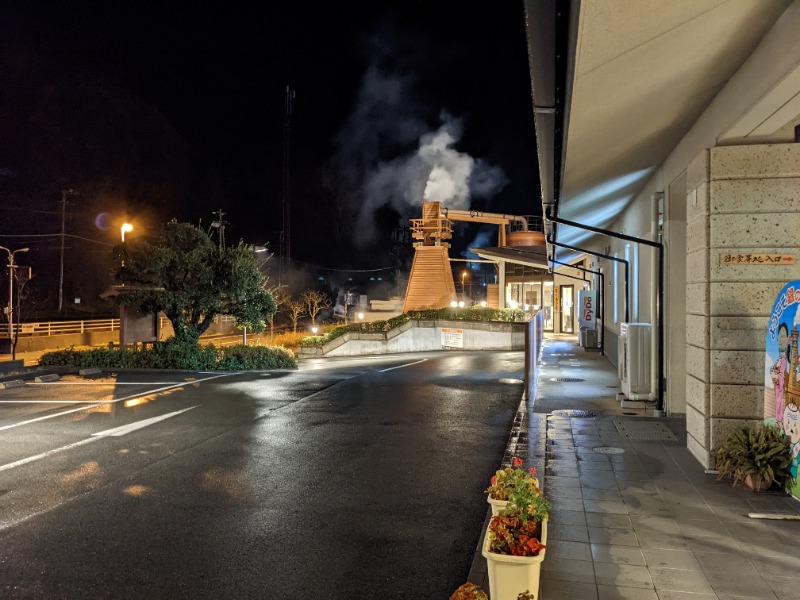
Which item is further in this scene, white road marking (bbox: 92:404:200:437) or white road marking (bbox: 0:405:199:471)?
white road marking (bbox: 92:404:200:437)

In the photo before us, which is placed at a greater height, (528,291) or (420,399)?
(528,291)

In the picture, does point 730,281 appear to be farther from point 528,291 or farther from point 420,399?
point 528,291

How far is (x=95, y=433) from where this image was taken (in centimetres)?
1005

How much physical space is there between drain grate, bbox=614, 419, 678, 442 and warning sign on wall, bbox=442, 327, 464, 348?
2331cm

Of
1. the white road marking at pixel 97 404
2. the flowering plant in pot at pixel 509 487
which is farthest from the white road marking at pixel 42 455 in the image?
the flowering plant in pot at pixel 509 487

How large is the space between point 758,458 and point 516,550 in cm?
357

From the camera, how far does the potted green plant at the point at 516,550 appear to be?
11.4 ft

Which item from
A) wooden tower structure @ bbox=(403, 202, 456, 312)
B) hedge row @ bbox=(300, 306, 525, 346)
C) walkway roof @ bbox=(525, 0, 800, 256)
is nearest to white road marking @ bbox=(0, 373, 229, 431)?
walkway roof @ bbox=(525, 0, 800, 256)

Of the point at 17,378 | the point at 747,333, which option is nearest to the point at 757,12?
the point at 747,333

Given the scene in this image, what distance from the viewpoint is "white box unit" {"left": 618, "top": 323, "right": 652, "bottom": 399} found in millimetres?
10508

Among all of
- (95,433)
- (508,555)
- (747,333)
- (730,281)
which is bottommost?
(95,433)

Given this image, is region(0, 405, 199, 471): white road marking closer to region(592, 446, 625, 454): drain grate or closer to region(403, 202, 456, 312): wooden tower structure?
region(592, 446, 625, 454): drain grate

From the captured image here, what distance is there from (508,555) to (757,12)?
167 inches

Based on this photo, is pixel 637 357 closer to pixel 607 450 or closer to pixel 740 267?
pixel 607 450
